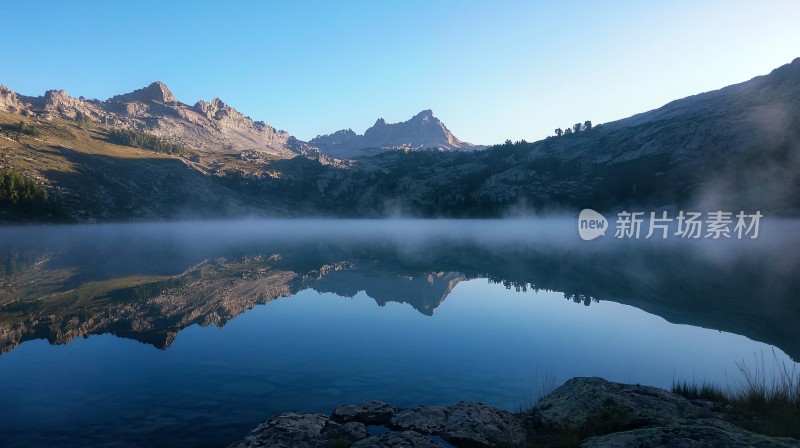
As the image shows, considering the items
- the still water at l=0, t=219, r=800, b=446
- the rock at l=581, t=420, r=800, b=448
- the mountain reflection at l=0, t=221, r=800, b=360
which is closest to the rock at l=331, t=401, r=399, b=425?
the still water at l=0, t=219, r=800, b=446

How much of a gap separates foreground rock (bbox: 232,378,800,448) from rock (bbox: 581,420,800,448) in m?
0.04

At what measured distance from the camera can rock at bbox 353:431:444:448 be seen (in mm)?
12938

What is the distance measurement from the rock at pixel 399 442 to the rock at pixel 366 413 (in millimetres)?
2622

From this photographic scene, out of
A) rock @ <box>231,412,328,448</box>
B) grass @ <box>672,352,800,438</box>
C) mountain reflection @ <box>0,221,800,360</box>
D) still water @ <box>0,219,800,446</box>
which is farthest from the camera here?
mountain reflection @ <box>0,221,800,360</box>

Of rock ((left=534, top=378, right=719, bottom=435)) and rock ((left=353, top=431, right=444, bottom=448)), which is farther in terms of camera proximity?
rock ((left=534, top=378, right=719, bottom=435))

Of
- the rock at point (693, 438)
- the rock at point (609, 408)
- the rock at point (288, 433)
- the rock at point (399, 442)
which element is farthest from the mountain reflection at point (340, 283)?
the rock at point (693, 438)

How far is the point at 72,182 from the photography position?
19838 cm

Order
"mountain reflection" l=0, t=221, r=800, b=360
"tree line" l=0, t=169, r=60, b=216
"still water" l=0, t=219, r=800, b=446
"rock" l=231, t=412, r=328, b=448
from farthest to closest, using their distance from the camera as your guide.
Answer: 1. "tree line" l=0, t=169, r=60, b=216
2. "mountain reflection" l=0, t=221, r=800, b=360
3. "still water" l=0, t=219, r=800, b=446
4. "rock" l=231, t=412, r=328, b=448

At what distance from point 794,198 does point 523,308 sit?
604ft

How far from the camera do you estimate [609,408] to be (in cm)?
1466

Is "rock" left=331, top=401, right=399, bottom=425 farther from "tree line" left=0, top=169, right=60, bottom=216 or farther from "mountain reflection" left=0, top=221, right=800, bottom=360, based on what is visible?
"tree line" left=0, top=169, right=60, bottom=216

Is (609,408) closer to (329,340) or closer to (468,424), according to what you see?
(468,424)

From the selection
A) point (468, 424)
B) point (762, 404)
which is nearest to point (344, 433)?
point (468, 424)

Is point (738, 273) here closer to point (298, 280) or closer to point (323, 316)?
point (323, 316)
